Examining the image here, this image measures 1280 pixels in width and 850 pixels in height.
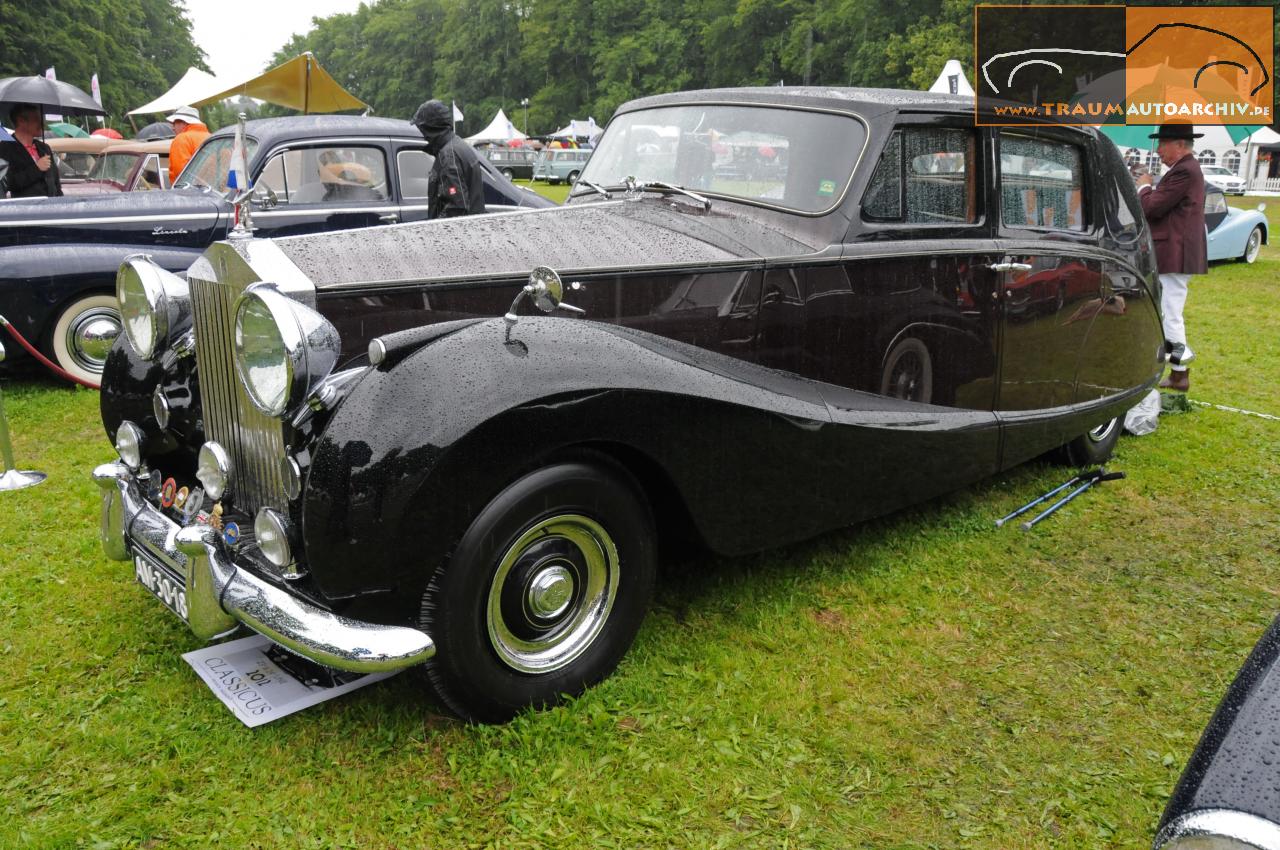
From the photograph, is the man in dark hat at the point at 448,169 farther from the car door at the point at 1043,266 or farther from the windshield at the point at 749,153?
the car door at the point at 1043,266

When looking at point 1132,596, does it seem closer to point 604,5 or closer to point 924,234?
point 924,234

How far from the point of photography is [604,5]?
65.8 meters

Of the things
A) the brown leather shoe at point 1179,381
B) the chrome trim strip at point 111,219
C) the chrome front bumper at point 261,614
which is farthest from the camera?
the brown leather shoe at point 1179,381

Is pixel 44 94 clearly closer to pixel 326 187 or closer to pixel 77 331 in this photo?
pixel 326 187

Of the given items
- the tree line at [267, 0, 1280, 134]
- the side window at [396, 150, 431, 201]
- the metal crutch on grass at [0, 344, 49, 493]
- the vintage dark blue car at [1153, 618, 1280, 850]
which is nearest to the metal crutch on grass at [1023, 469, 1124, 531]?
the vintage dark blue car at [1153, 618, 1280, 850]

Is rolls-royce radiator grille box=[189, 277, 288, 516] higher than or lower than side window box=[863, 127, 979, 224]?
lower

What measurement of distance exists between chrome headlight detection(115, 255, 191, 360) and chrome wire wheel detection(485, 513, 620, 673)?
1.53 m

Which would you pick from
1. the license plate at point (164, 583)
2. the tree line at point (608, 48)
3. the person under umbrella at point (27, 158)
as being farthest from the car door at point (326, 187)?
the tree line at point (608, 48)

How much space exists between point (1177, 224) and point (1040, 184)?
284 cm

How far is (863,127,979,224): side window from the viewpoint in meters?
3.46

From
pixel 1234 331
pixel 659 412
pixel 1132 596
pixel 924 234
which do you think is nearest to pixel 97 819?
pixel 659 412

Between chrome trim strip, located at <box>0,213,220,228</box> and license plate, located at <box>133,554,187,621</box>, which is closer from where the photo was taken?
license plate, located at <box>133,554,187,621</box>

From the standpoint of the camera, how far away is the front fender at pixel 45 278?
5883mm

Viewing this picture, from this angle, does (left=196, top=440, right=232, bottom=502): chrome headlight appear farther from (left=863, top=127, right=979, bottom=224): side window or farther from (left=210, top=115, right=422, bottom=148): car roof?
(left=210, top=115, right=422, bottom=148): car roof
